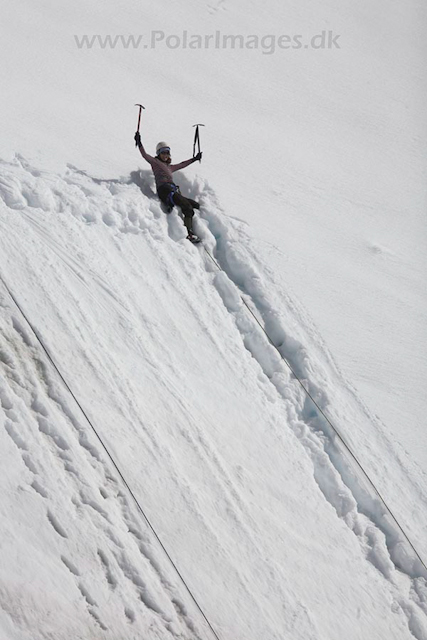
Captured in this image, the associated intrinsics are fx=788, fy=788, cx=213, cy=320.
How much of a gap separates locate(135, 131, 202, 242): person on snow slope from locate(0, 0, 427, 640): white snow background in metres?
0.13

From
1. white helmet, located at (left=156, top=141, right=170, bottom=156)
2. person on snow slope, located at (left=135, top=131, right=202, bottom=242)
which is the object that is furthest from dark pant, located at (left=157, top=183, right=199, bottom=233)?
white helmet, located at (left=156, top=141, right=170, bottom=156)

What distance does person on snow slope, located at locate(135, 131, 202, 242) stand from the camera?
755 cm

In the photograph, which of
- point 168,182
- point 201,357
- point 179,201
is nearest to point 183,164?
point 168,182

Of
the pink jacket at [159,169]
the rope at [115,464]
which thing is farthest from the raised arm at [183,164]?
the rope at [115,464]

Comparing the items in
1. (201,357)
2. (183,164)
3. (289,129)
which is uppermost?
(289,129)

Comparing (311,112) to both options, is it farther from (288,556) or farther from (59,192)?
(288,556)

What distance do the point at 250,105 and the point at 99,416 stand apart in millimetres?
5515

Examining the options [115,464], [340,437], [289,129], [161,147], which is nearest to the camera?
[115,464]

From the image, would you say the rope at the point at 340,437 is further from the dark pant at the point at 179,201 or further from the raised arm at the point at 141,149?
the raised arm at the point at 141,149

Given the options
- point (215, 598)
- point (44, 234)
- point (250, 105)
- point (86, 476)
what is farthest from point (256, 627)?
point (250, 105)

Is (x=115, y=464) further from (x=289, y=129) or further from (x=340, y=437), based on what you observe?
(x=289, y=129)

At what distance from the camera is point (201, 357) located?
6.68 meters

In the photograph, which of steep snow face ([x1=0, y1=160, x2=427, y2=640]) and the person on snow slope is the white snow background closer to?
steep snow face ([x1=0, y1=160, x2=427, y2=640])

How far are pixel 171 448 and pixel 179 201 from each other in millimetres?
2667
